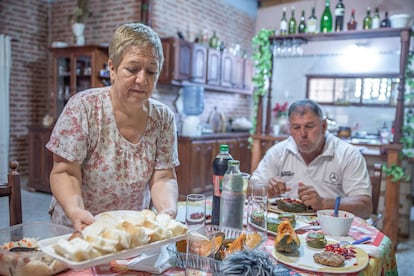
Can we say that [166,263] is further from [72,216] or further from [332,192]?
[332,192]

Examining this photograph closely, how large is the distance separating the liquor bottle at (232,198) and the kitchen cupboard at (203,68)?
397 cm

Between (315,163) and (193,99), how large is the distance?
360 centimetres

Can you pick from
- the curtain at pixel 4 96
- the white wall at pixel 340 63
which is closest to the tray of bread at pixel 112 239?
the curtain at pixel 4 96

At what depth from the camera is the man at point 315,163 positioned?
1994 mm

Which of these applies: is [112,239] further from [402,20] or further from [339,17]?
[339,17]

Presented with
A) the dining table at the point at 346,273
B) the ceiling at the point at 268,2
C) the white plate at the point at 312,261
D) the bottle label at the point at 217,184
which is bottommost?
the dining table at the point at 346,273

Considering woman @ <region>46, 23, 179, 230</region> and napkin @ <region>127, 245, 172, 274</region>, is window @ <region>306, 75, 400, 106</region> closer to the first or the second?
woman @ <region>46, 23, 179, 230</region>

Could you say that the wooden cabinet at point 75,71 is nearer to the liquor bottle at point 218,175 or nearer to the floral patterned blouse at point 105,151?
the floral patterned blouse at point 105,151

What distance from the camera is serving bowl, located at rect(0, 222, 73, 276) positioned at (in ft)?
2.89

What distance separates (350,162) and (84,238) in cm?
160

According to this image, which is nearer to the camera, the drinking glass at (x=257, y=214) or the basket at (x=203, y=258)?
the basket at (x=203, y=258)

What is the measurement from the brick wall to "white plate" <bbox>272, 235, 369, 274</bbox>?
437 cm

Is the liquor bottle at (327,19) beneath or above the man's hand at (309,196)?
above

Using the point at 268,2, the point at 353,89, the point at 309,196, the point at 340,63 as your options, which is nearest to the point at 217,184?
the point at 309,196
